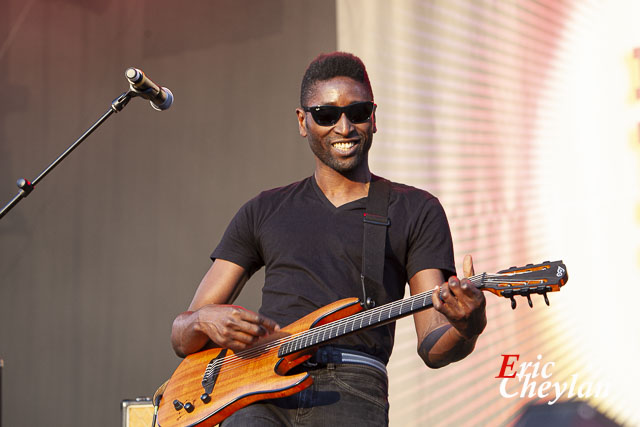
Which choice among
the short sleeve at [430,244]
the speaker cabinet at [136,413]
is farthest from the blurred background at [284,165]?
the short sleeve at [430,244]

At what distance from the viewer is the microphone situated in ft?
8.40

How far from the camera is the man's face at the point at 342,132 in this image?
2.41 meters

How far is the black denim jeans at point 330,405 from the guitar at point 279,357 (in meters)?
0.05

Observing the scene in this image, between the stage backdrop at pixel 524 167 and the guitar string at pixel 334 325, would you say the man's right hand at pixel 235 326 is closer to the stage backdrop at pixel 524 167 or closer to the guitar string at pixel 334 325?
the guitar string at pixel 334 325

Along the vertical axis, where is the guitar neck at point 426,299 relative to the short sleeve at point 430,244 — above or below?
below

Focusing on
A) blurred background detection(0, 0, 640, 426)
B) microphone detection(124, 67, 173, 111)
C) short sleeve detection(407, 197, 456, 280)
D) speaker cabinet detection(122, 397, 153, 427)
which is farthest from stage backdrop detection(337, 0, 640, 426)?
microphone detection(124, 67, 173, 111)

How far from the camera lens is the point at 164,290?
475 cm

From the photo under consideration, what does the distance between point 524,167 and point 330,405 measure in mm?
1997

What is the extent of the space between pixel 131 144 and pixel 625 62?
3.08 metres

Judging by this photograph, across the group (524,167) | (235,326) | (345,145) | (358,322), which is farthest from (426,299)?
(524,167)

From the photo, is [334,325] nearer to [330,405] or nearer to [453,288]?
[330,405]

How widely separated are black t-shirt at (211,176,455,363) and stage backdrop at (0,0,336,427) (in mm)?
2008

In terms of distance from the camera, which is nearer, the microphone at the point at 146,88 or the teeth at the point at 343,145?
the teeth at the point at 343,145

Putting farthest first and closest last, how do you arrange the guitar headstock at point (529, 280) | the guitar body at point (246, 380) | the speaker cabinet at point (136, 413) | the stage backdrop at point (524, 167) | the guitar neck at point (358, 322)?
the speaker cabinet at point (136, 413) → the stage backdrop at point (524, 167) → the guitar body at point (246, 380) → the guitar neck at point (358, 322) → the guitar headstock at point (529, 280)
